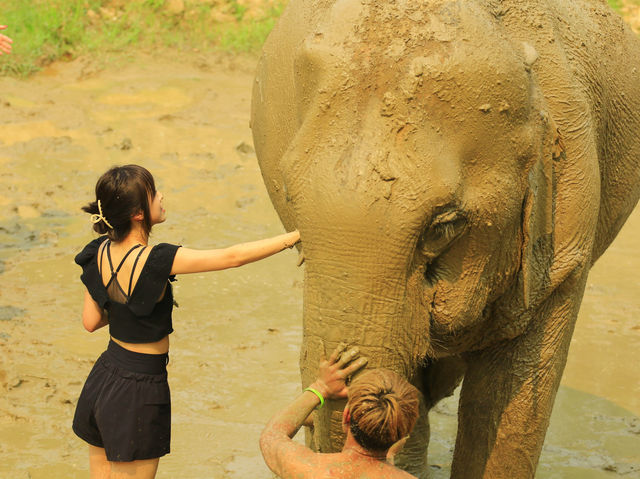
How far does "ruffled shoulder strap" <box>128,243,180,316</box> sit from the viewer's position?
123 inches

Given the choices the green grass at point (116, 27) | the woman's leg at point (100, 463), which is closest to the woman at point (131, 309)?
the woman's leg at point (100, 463)

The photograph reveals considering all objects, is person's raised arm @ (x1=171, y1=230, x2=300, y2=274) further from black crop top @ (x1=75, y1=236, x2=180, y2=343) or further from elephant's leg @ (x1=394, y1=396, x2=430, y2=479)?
elephant's leg @ (x1=394, y1=396, x2=430, y2=479)

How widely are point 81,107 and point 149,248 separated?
23.1 feet

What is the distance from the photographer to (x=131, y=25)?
11.5 m

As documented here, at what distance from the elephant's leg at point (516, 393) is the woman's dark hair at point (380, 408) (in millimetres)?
Result: 950

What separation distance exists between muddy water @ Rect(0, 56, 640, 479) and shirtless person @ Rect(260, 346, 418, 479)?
5.75 ft

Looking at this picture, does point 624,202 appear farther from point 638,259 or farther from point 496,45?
point 638,259

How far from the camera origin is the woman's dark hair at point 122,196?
10.1 ft

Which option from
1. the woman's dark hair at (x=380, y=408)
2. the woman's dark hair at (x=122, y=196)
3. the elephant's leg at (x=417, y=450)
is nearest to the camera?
the woman's dark hair at (x=380, y=408)

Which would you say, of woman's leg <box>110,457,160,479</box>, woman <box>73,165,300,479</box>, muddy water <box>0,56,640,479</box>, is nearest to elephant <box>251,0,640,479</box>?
woman <box>73,165,300,479</box>

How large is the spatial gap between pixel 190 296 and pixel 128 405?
347 centimetres

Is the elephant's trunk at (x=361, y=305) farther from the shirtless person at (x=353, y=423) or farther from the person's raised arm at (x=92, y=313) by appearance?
the person's raised arm at (x=92, y=313)

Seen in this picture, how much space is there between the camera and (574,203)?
317cm

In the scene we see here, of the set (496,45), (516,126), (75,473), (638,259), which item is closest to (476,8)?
(496,45)
